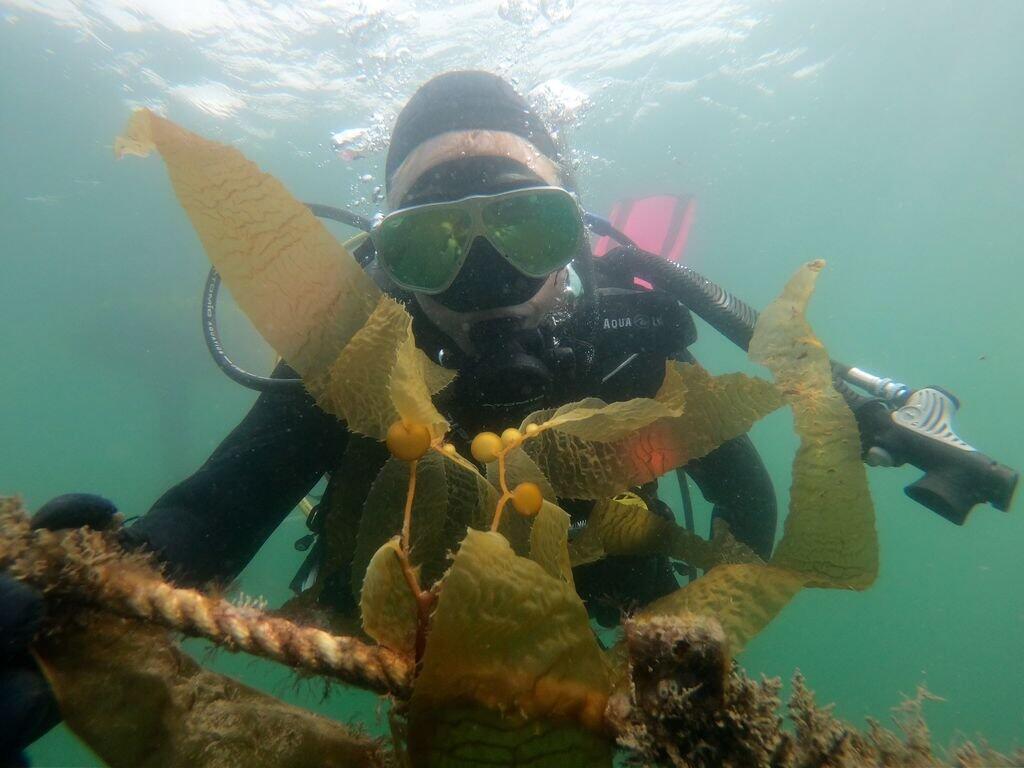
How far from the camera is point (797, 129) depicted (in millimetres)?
21891

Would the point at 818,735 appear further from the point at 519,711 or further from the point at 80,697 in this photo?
the point at 80,697

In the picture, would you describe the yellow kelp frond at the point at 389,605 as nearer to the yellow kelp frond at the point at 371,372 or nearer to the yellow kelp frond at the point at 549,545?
the yellow kelp frond at the point at 549,545

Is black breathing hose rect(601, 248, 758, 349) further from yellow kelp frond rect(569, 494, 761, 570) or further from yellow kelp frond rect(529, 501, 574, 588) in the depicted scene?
yellow kelp frond rect(529, 501, 574, 588)

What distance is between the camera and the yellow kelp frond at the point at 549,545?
3.18 ft

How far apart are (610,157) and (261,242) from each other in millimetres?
21700

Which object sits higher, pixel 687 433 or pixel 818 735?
pixel 687 433

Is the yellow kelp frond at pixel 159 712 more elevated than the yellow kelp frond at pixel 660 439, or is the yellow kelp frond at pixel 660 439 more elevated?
the yellow kelp frond at pixel 660 439

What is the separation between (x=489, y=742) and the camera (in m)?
0.73

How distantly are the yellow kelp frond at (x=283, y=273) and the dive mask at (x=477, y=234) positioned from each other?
0.85m

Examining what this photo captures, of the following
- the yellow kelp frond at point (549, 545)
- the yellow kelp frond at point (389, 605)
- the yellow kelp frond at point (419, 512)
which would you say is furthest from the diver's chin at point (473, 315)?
the yellow kelp frond at point (389, 605)

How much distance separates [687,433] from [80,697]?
4.52ft

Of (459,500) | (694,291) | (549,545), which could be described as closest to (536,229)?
(694,291)

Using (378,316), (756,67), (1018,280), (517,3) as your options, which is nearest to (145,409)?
(517,3)

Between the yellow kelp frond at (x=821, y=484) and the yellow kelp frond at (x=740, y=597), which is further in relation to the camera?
the yellow kelp frond at (x=821, y=484)
